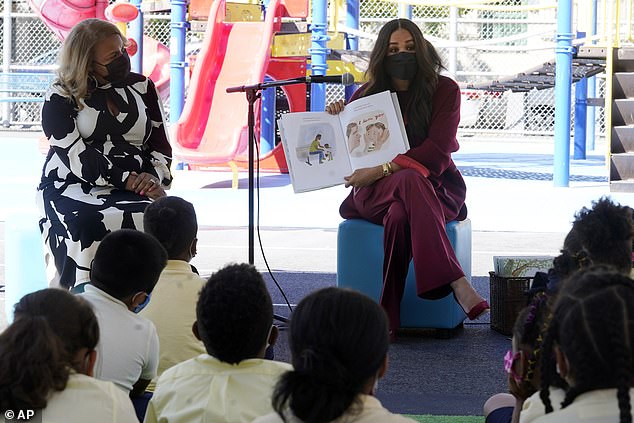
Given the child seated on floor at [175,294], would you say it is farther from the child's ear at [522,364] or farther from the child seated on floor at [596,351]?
the child seated on floor at [596,351]

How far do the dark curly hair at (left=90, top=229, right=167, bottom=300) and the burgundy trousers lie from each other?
188cm

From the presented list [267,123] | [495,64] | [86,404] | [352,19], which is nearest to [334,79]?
[86,404]

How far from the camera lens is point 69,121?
470 centimetres

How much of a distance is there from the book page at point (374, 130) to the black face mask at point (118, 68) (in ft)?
3.61

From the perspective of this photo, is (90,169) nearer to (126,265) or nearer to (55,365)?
(126,265)

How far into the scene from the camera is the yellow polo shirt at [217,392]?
7.75 ft

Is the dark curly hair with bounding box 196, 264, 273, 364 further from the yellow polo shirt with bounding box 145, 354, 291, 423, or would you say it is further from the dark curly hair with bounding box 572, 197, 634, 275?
the dark curly hair with bounding box 572, 197, 634, 275

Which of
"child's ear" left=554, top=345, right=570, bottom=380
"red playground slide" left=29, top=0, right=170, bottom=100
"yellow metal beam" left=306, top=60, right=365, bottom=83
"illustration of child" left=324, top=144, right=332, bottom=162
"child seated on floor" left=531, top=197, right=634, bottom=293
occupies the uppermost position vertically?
"red playground slide" left=29, top=0, right=170, bottom=100

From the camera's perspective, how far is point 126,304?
318 cm

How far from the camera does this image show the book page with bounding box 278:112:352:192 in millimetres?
5082

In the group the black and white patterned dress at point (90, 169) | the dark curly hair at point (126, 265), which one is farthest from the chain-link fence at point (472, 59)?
the dark curly hair at point (126, 265)

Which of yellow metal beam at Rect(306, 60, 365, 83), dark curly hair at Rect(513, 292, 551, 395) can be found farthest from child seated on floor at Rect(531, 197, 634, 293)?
yellow metal beam at Rect(306, 60, 365, 83)

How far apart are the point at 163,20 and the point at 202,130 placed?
8.74m

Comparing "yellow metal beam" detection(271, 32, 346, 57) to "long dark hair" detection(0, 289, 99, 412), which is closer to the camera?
"long dark hair" detection(0, 289, 99, 412)
